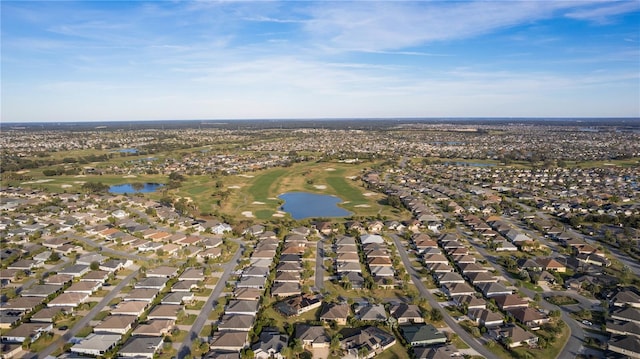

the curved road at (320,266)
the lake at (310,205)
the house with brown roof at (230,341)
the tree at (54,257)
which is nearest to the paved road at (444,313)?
the curved road at (320,266)

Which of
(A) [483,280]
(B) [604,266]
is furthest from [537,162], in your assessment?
(A) [483,280]

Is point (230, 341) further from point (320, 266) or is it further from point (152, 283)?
point (320, 266)

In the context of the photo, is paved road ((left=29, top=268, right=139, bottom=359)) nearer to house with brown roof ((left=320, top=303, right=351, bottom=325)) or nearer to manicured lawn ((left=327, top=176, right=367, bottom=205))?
house with brown roof ((left=320, top=303, right=351, bottom=325))

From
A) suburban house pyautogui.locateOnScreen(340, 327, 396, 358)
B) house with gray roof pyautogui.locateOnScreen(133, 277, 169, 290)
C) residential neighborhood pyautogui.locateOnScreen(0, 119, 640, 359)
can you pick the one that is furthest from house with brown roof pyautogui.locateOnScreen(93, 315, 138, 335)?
suburban house pyautogui.locateOnScreen(340, 327, 396, 358)

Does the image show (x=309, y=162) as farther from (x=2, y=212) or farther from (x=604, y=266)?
(x=604, y=266)

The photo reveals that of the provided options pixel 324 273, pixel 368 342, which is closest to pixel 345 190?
pixel 324 273

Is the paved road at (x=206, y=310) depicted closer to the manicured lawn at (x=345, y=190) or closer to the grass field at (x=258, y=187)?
the grass field at (x=258, y=187)
